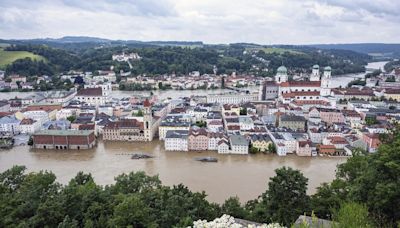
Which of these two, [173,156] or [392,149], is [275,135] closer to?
[173,156]

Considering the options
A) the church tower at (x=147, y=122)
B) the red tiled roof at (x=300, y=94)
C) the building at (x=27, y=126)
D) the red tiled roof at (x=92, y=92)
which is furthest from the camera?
the red tiled roof at (x=92, y=92)

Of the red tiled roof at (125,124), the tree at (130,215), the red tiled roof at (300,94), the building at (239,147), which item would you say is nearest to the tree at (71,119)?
the red tiled roof at (125,124)

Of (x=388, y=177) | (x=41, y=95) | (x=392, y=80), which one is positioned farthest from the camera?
(x=392, y=80)

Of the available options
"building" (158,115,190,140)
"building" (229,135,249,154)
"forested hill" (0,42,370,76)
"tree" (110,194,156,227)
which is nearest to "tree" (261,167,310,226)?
"tree" (110,194,156,227)

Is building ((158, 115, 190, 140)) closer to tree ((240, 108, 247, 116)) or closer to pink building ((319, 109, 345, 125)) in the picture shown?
tree ((240, 108, 247, 116))

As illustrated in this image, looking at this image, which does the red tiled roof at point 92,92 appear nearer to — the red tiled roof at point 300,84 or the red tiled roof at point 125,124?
the red tiled roof at point 125,124

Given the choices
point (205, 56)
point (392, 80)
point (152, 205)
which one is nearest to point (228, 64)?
point (205, 56)
